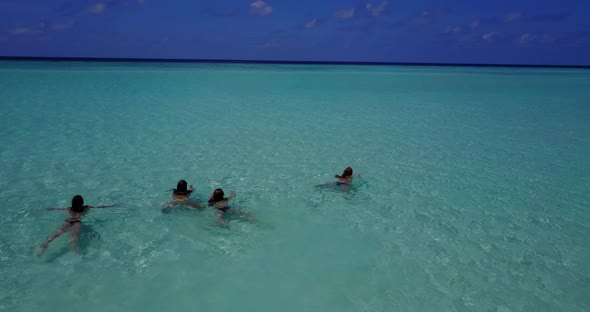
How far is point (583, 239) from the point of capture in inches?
228

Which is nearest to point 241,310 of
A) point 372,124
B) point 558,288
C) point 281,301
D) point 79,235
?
point 281,301

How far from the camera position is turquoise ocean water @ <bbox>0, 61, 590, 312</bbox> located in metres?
4.46

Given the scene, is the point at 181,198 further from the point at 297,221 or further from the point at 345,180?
the point at 345,180

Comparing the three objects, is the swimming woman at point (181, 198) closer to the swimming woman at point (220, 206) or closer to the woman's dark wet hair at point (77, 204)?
the swimming woman at point (220, 206)

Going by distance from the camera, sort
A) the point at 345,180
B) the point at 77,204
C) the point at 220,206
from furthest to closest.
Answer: the point at 345,180
the point at 220,206
the point at 77,204

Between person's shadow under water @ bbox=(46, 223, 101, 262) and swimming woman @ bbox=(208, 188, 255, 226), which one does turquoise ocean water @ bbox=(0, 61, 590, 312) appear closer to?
person's shadow under water @ bbox=(46, 223, 101, 262)

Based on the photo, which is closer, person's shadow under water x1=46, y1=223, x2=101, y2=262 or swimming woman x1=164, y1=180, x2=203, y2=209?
person's shadow under water x1=46, y1=223, x2=101, y2=262

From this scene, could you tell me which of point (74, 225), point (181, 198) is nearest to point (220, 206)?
point (181, 198)

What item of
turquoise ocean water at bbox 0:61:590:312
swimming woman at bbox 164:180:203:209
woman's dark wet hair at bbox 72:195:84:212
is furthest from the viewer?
swimming woman at bbox 164:180:203:209

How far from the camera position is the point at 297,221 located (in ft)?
20.6

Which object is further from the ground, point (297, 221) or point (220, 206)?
point (220, 206)

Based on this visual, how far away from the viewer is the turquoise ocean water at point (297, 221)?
14.6ft

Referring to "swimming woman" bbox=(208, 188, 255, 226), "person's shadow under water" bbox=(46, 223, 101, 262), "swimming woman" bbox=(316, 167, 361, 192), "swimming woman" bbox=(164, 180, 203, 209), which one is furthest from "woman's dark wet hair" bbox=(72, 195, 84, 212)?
"swimming woman" bbox=(316, 167, 361, 192)

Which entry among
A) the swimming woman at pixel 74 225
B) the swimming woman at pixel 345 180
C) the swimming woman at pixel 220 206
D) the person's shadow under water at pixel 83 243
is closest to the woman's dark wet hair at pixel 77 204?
the swimming woman at pixel 74 225
